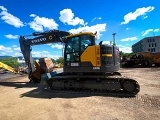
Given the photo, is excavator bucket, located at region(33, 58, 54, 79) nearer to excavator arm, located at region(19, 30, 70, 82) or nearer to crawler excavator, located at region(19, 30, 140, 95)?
excavator arm, located at region(19, 30, 70, 82)

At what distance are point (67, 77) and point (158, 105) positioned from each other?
5342 millimetres

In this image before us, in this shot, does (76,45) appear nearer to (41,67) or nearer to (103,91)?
(103,91)

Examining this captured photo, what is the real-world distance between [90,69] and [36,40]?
20.8ft

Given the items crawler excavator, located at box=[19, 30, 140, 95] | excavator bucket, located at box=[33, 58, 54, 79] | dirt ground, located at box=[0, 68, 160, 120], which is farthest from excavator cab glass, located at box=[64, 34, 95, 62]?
excavator bucket, located at box=[33, 58, 54, 79]

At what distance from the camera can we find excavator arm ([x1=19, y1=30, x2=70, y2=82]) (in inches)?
551

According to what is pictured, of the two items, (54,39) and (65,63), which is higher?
(54,39)

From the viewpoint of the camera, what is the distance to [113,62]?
10781mm

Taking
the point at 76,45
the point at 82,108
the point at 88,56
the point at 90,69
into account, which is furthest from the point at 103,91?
A: the point at 76,45

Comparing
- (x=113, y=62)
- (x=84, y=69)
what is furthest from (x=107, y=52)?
(x=84, y=69)

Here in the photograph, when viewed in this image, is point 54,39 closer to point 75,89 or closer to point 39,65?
point 39,65

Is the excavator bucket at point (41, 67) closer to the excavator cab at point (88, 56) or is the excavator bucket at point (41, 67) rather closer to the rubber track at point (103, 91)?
the rubber track at point (103, 91)

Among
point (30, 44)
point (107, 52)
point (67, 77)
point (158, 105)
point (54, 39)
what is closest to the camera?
point (158, 105)

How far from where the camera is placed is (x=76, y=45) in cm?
1109

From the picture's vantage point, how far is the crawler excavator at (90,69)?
10.3 meters
